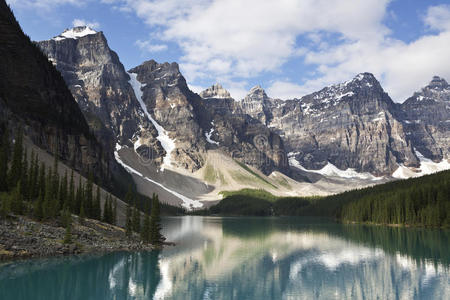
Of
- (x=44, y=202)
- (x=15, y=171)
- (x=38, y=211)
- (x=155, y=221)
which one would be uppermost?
(x=15, y=171)

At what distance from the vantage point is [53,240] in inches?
2255

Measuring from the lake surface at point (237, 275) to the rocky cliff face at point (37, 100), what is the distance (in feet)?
256

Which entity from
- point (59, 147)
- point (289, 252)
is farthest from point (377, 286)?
point (59, 147)

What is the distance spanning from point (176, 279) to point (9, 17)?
13265cm

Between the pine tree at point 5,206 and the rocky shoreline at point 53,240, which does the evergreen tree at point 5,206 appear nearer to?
the pine tree at point 5,206

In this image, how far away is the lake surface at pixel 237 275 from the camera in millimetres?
41125

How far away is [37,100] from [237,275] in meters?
127

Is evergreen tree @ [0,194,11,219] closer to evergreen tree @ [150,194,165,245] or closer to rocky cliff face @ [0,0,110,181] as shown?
evergreen tree @ [150,194,165,245]

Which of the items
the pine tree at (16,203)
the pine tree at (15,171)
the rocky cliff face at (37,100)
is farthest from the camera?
the rocky cliff face at (37,100)

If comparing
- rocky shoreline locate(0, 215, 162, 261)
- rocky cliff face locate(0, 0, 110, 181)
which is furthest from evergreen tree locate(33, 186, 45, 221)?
rocky cliff face locate(0, 0, 110, 181)

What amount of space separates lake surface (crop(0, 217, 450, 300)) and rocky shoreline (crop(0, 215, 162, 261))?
7.42 feet

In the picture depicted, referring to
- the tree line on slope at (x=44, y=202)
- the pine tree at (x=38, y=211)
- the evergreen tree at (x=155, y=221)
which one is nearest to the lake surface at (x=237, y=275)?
the evergreen tree at (x=155, y=221)

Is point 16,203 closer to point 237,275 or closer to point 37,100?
point 237,275

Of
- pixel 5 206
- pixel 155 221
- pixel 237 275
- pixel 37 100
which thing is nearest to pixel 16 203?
pixel 5 206
